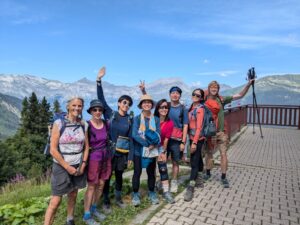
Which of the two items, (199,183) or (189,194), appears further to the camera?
(199,183)

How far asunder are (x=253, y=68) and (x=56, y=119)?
4538mm

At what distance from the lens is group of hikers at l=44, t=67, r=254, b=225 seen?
379 centimetres

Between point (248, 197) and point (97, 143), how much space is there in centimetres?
289

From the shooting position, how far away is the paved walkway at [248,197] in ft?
14.5

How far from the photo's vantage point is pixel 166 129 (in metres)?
5.09

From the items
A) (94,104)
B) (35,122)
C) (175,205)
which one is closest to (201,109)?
(175,205)

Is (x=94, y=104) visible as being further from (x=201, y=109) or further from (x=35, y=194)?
(x=35, y=194)

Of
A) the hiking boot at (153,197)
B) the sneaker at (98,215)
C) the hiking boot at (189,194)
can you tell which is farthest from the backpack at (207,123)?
the sneaker at (98,215)

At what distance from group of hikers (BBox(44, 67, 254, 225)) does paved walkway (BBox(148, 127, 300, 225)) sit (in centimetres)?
32

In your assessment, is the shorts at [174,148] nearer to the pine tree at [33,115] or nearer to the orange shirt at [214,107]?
the orange shirt at [214,107]

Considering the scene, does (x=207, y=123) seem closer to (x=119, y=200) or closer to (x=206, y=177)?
(x=206, y=177)

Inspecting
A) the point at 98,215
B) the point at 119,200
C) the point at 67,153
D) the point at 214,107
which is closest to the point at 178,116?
the point at 214,107

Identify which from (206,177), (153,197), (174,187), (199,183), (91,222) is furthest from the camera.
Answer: (206,177)

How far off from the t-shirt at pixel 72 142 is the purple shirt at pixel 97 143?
0.23 metres
